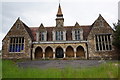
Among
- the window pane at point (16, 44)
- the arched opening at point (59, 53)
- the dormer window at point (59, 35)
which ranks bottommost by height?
the arched opening at point (59, 53)

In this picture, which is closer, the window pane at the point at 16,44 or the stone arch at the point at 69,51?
the window pane at the point at 16,44

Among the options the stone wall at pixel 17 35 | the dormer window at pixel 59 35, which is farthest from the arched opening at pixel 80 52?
the stone wall at pixel 17 35

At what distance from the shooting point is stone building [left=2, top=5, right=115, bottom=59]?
24781mm

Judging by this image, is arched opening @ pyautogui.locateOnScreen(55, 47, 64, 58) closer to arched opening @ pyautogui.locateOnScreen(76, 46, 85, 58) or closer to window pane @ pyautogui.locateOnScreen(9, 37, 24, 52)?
arched opening @ pyautogui.locateOnScreen(76, 46, 85, 58)

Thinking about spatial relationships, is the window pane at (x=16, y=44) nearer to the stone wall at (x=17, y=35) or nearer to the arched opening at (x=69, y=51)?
the stone wall at (x=17, y=35)

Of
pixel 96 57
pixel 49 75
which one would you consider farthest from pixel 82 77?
pixel 96 57

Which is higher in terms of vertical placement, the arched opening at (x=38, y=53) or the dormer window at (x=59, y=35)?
the dormer window at (x=59, y=35)

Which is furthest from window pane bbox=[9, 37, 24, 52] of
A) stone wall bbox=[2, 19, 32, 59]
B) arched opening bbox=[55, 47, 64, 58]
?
arched opening bbox=[55, 47, 64, 58]

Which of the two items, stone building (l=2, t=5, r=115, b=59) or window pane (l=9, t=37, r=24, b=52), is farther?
window pane (l=9, t=37, r=24, b=52)

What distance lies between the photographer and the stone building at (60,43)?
976 inches

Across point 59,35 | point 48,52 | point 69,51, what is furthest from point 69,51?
point 48,52

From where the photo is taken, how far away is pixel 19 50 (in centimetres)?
2573

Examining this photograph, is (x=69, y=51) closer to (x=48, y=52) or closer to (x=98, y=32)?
(x=48, y=52)

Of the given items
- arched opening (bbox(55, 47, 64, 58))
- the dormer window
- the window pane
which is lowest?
arched opening (bbox(55, 47, 64, 58))
